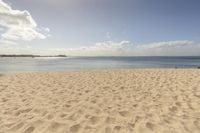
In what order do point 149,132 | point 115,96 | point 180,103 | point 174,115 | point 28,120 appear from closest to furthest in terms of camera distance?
point 149,132 → point 28,120 → point 174,115 → point 180,103 → point 115,96

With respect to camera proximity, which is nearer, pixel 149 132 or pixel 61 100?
pixel 149 132

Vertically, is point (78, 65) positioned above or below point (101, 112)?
below

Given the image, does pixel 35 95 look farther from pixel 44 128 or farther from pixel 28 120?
pixel 44 128

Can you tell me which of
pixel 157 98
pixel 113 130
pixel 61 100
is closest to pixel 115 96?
pixel 157 98

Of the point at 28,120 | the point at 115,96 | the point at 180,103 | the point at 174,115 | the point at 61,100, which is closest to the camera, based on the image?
the point at 28,120

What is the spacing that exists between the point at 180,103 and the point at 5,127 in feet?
16.5

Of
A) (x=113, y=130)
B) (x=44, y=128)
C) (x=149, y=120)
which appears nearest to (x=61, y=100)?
(x=44, y=128)

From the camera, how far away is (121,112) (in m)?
4.50

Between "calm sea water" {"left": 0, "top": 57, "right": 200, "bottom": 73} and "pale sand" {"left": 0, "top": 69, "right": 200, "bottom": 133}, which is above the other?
"pale sand" {"left": 0, "top": 69, "right": 200, "bottom": 133}

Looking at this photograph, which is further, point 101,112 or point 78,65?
point 78,65

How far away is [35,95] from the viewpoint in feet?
20.7

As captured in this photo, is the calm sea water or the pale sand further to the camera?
the calm sea water

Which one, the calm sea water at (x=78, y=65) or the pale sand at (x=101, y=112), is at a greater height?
the pale sand at (x=101, y=112)

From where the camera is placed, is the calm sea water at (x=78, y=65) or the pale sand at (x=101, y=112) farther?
the calm sea water at (x=78, y=65)
